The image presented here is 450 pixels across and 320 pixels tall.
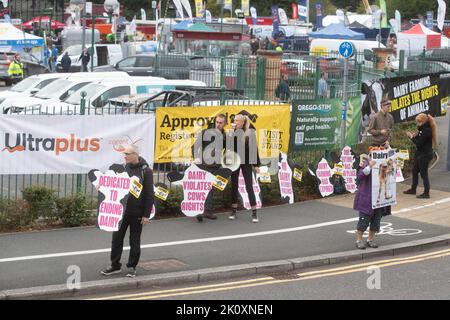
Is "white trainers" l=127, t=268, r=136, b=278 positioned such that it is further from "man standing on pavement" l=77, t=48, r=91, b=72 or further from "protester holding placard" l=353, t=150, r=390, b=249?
"man standing on pavement" l=77, t=48, r=91, b=72

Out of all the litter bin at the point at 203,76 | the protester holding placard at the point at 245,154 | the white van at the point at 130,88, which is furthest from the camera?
the litter bin at the point at 203,76

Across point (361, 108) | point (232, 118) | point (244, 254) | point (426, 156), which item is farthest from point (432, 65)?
point (244, 254)

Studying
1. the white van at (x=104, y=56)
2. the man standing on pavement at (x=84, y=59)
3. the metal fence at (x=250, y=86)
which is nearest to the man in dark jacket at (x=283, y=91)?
the metal fence at (x=250, y=86)

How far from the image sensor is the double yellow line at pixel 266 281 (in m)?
10.1

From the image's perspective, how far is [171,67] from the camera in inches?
1227

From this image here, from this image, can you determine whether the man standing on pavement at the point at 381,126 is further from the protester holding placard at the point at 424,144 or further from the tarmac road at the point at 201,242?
the tarmac road at the point at 201,242

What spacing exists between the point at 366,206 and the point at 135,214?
3498mm

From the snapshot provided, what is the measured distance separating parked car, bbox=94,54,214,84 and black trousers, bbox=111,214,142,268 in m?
16.2

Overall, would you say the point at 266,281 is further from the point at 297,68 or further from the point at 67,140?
the point at 297,68

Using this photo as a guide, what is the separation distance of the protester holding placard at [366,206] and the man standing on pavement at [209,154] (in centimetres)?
255

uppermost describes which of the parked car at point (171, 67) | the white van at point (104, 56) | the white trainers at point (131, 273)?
the white van at point (104, 56)

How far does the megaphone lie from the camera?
14.2 m

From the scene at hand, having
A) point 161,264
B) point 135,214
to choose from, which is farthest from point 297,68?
point 135,214

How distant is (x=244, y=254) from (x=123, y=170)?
7.30ft
